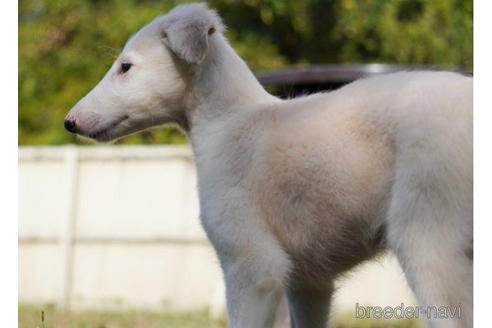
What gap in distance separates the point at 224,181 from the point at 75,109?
975 mm

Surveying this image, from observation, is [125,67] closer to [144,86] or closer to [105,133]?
[144,86]

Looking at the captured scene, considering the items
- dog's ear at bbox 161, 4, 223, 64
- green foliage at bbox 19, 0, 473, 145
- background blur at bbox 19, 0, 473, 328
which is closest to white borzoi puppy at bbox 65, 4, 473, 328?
dog's ear at bbox 161, 4, 223, 64

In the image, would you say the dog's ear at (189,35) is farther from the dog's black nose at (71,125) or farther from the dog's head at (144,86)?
the dog's black nose at (71,125)

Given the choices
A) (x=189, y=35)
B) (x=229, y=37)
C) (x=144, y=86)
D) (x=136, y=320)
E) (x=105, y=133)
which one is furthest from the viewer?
(x=229, y=37)

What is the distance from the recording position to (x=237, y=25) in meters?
16.9

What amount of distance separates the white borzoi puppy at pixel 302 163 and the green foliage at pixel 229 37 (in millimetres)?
10308

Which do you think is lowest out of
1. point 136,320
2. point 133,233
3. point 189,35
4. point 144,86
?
point 133,233

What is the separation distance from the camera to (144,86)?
4746mm

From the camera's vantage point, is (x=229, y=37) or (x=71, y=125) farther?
(x=229, y=37)

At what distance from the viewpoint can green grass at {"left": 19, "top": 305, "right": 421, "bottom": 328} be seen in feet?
27.0

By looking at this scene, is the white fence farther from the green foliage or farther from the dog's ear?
the dog's ear

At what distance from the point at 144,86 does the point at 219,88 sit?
15.1 inches

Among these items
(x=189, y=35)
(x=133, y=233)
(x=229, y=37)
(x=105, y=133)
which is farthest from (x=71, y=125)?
(x=229, y=37)

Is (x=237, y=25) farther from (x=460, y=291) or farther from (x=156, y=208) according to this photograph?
(x=460, y=291)
